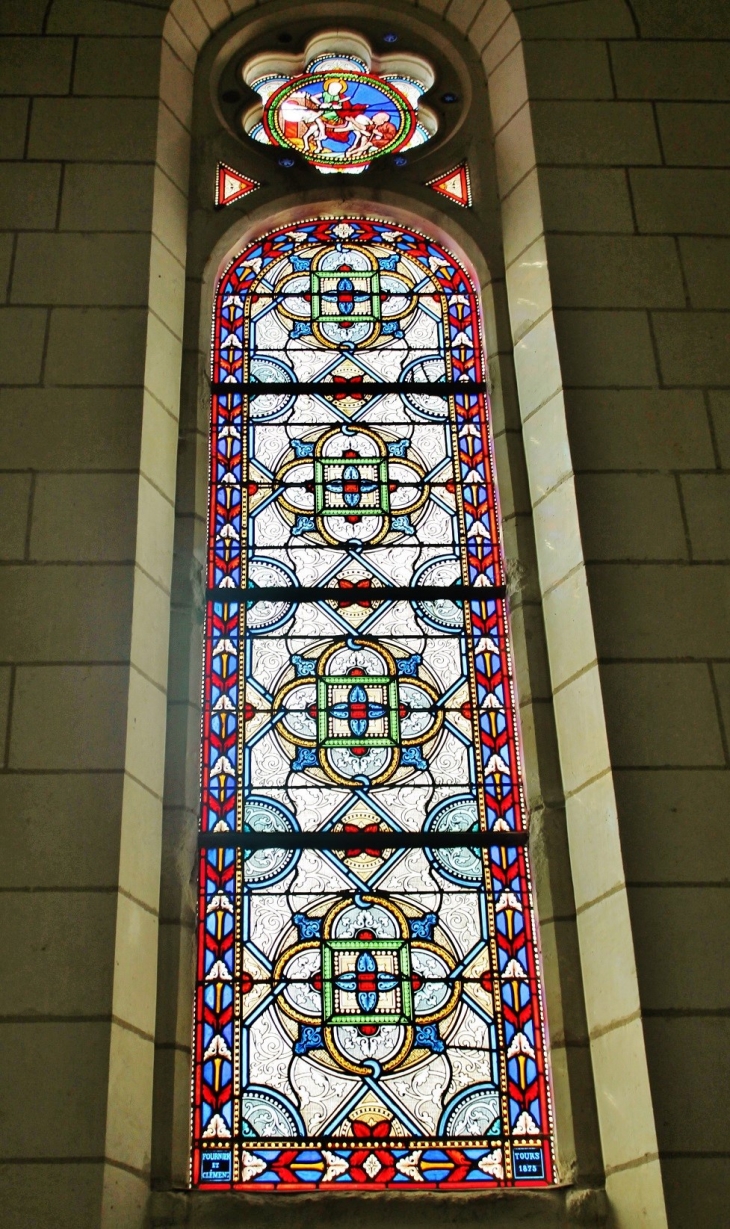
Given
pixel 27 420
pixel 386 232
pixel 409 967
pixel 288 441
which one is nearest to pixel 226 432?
pixel 288 441

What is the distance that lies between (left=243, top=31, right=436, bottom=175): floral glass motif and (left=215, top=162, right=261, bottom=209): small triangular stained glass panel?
26cm

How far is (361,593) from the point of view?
524cm

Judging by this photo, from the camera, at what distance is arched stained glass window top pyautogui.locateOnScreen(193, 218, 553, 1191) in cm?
439

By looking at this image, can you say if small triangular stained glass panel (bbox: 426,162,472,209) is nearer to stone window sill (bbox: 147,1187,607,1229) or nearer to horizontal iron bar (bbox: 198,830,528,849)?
horizontal iron bar (bbox: 198,830,528,849)

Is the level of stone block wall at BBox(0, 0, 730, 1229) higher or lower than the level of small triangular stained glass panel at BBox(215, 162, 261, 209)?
lower

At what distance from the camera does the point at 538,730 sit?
16.0 feet

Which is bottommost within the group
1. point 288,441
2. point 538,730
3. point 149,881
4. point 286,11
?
point 149,881

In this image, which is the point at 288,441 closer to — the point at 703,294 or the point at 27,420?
the point at 27,420

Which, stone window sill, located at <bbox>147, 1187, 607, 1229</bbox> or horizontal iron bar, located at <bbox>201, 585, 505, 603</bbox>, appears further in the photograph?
horizontal iron bar, located at <bbox>201, 585, 505, 603</bbox>

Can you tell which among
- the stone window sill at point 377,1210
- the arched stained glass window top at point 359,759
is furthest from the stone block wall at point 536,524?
the arched stained glass window top at point 359,759

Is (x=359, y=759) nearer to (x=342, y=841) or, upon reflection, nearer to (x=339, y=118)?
(x=342, y=841)

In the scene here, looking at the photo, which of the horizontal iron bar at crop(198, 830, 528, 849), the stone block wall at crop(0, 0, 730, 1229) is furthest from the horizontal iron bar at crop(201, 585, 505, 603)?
the horizontal iron bar at crop(198, 830, 528, 849)

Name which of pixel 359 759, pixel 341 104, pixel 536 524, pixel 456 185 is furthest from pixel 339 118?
pixel 359 759

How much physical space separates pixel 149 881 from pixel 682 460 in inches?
81.8
